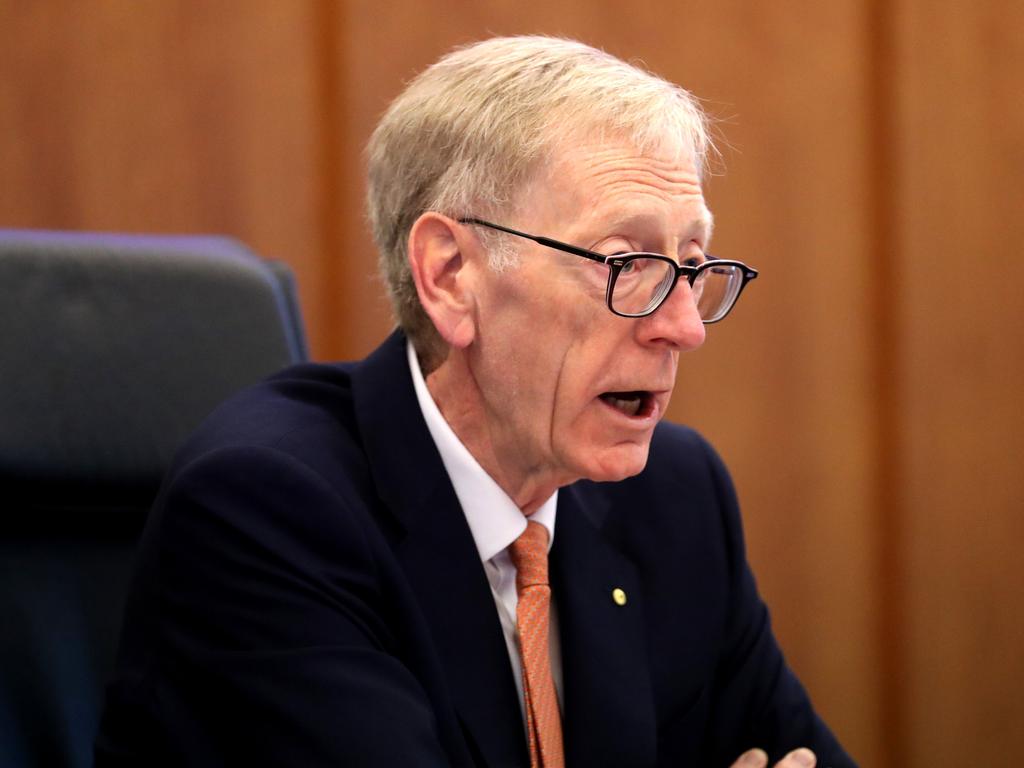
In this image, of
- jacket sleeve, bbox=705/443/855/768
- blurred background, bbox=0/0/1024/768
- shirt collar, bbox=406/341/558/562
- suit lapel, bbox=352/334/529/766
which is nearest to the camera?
suit lapel, bbox=352/334/529/766

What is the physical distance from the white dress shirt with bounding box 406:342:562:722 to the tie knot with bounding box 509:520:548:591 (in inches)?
0.5

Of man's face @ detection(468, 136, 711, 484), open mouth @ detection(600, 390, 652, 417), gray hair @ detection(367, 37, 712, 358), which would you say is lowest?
open mouth @ detection(600, 390, 652, 417)

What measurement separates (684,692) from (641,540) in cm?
18

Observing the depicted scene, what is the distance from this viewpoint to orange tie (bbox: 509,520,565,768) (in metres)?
1.17

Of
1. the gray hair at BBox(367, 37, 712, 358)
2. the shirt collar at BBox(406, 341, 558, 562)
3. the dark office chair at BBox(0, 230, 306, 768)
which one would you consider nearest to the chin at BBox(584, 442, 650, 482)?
the shirt collar at BBox(406, 341, 558, 562)

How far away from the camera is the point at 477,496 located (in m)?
1.26

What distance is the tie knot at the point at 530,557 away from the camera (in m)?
1.24

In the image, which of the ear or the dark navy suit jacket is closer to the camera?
the dark navy suit jacket

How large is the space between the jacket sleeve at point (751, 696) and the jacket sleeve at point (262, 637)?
47cm

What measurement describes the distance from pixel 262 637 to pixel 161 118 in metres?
1.23

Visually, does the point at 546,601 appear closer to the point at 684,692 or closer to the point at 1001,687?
the point at 684,692

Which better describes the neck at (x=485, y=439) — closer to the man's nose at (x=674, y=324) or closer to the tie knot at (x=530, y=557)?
the tie knot at (x=530, y=557)

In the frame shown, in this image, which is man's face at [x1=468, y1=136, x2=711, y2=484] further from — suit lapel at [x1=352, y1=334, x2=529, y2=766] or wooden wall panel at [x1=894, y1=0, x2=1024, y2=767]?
wooden wall panel at [x1=894, y1=0, x2=1024, y2=767]

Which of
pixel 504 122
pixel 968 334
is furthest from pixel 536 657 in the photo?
pixel 968 334
